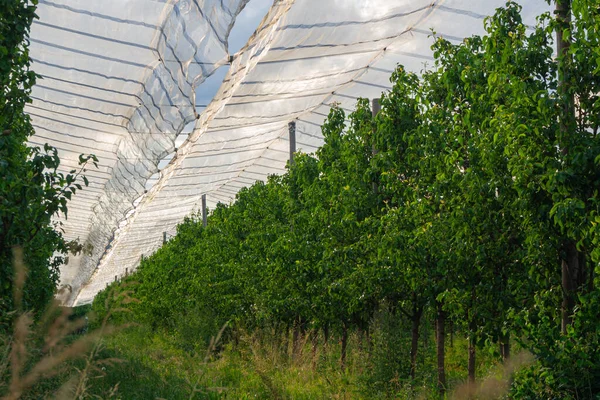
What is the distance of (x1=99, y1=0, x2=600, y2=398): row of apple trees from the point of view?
18.1ft

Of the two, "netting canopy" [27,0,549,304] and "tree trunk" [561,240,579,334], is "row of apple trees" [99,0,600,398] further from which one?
"netting canopy" [27,0,549,304]

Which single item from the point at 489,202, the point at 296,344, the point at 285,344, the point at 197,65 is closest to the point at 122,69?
the point at 197,65

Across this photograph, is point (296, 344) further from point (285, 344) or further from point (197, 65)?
point (197, 65)

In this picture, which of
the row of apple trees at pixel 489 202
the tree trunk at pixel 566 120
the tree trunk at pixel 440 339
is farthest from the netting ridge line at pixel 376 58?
the tree trunk at pixel 440 339

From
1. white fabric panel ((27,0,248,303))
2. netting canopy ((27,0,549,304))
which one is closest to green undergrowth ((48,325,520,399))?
netting canopy ((27,0,549,304))

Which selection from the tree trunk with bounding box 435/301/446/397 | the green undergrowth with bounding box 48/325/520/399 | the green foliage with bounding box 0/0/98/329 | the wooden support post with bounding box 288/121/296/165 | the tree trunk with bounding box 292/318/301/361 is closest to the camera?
the green foliage with bounding box 0/0/98/329

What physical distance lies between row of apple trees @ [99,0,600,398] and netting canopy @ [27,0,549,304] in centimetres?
78

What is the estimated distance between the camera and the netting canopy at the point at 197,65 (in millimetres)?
7351

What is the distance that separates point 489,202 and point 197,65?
3645mm

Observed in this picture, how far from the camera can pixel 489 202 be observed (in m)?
6.89

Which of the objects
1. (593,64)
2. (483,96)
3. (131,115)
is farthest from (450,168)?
(131,115)

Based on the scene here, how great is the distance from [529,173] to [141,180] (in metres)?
Answer: 11.7

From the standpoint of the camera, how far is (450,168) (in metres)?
7.44

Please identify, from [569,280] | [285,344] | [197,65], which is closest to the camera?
[569,280]
